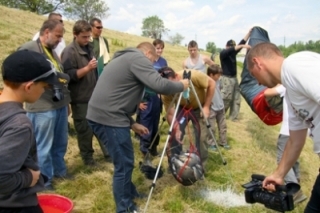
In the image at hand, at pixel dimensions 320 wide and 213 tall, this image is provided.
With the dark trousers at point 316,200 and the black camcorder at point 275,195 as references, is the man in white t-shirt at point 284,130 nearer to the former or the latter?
the dark trousers at point 316,200

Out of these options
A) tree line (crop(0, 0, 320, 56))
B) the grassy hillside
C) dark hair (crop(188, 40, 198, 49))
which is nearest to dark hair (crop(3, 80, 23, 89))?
the grassy hillside

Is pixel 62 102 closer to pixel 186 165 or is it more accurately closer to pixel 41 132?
pixel 41 132

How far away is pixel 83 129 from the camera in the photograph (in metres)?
4.59

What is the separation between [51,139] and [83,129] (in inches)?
29.0

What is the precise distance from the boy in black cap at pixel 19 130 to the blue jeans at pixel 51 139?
6.33ft

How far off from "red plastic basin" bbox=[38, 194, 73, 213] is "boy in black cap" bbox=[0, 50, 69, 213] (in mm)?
1299

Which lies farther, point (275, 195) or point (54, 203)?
point (54, 203)

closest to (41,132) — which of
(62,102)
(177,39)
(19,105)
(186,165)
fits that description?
(62,102)

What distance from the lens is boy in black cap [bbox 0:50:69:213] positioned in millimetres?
1667

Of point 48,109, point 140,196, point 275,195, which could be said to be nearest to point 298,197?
point 275,195

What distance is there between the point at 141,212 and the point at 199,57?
12.8ft

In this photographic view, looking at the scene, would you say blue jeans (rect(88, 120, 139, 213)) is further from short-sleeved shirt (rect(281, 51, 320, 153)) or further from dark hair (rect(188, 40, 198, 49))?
dark hair (rect(188, 40, 198, 49))

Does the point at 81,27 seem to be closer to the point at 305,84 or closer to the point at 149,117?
the point at 149,117

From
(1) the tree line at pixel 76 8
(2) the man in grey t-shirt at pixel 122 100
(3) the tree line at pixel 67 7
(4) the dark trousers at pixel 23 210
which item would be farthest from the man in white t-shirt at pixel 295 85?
(3) the tree line at pixel 67 7
